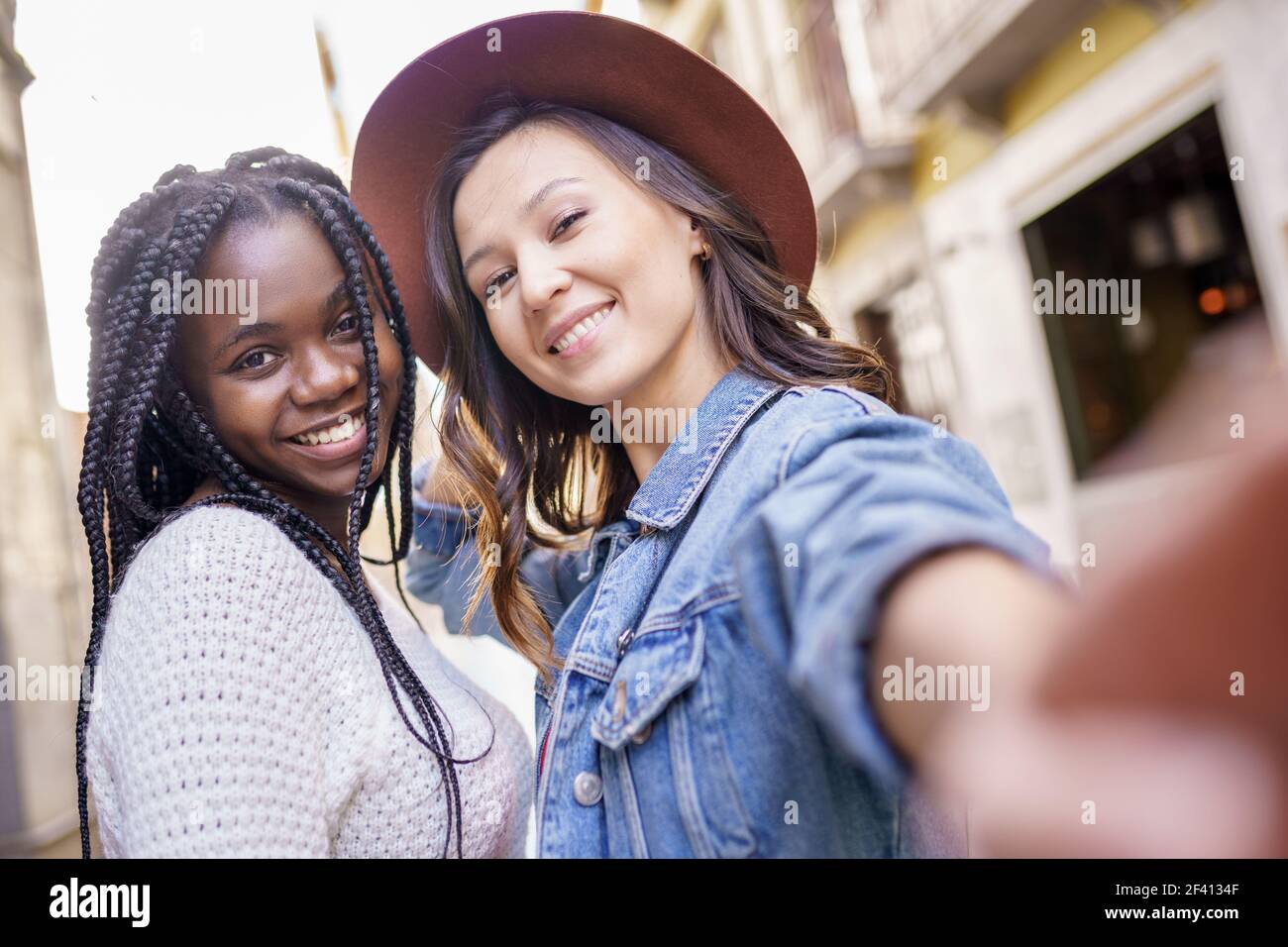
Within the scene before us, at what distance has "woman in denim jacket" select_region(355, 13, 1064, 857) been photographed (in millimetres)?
464

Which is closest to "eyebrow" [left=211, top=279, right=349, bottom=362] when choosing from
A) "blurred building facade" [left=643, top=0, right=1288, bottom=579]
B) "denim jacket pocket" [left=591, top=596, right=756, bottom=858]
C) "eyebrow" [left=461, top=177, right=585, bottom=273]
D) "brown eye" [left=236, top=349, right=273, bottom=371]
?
"brown eye" [left=236, top=349, right=273, bottom=371]

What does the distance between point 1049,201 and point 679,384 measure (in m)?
2.96

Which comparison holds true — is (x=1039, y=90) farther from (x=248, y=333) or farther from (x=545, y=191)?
(x=248, y=333)

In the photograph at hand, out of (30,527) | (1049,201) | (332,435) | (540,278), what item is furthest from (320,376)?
(1049,201)

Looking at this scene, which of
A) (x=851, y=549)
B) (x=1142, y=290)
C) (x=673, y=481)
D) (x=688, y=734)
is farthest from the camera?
(x=1142, y=290)

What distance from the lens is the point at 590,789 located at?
819 mm

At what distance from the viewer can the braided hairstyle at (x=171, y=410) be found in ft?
3.00

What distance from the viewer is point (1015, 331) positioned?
11.6 feet

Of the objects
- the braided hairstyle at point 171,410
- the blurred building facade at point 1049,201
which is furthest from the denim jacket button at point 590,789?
the blurred building facade at point 1049,201

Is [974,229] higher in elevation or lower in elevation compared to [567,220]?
higher

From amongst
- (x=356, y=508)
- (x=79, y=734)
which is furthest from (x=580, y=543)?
(x=79, y=734)

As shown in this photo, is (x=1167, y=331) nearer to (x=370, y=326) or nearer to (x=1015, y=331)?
(x=1015, y=331)

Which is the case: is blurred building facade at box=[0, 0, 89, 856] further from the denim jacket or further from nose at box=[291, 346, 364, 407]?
the denim jacket
